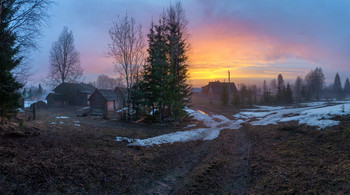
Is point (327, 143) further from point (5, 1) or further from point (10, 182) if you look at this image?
point (5, 1)

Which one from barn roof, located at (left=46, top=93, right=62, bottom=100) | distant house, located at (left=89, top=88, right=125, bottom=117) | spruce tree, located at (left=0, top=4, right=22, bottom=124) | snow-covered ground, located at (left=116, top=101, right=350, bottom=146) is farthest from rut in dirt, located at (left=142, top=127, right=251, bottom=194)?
barn roof, located at (left=46, top=93, right=62, bottom=100)

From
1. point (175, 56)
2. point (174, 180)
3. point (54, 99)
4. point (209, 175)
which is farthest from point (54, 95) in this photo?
point (209, 175)

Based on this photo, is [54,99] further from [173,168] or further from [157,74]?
[173,168]

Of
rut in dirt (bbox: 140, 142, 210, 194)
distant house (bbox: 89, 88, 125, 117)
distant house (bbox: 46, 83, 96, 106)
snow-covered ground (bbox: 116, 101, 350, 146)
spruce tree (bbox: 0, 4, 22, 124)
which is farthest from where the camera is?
distant house (bbox: 46, 83, 96, 106)

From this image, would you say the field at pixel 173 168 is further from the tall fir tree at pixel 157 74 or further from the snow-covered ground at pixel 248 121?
the tall fir tree at pixel 157 74

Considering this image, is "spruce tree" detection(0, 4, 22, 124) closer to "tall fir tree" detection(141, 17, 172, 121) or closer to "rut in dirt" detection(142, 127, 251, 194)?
"rut in dirt" detection(142, 127, 251, 194)

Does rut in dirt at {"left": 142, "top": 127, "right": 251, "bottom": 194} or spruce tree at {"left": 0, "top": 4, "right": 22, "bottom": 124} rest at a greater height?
spruce tree at {"left": 0, "top": 4, "right": 22, "bottom": 124}

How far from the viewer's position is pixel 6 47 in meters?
8.25

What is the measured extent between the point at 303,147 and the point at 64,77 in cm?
4586

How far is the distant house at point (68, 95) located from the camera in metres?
44.0

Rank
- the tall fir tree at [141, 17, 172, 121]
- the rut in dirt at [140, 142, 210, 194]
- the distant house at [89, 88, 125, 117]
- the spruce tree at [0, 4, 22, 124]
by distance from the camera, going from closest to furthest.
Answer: the rut in dirt at [140, 142, 210, 194] < the spruce tree at [0, 4, 22, 124] < the tall fir tree at [141, 17, 172, 121] < the distant house at [89, 88, 125, 117]

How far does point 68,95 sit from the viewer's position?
1778 inches

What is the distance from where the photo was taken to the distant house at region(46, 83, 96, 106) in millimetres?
43969

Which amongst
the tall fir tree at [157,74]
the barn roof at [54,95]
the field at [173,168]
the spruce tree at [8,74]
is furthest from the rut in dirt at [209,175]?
the barn roof at [54,95]
